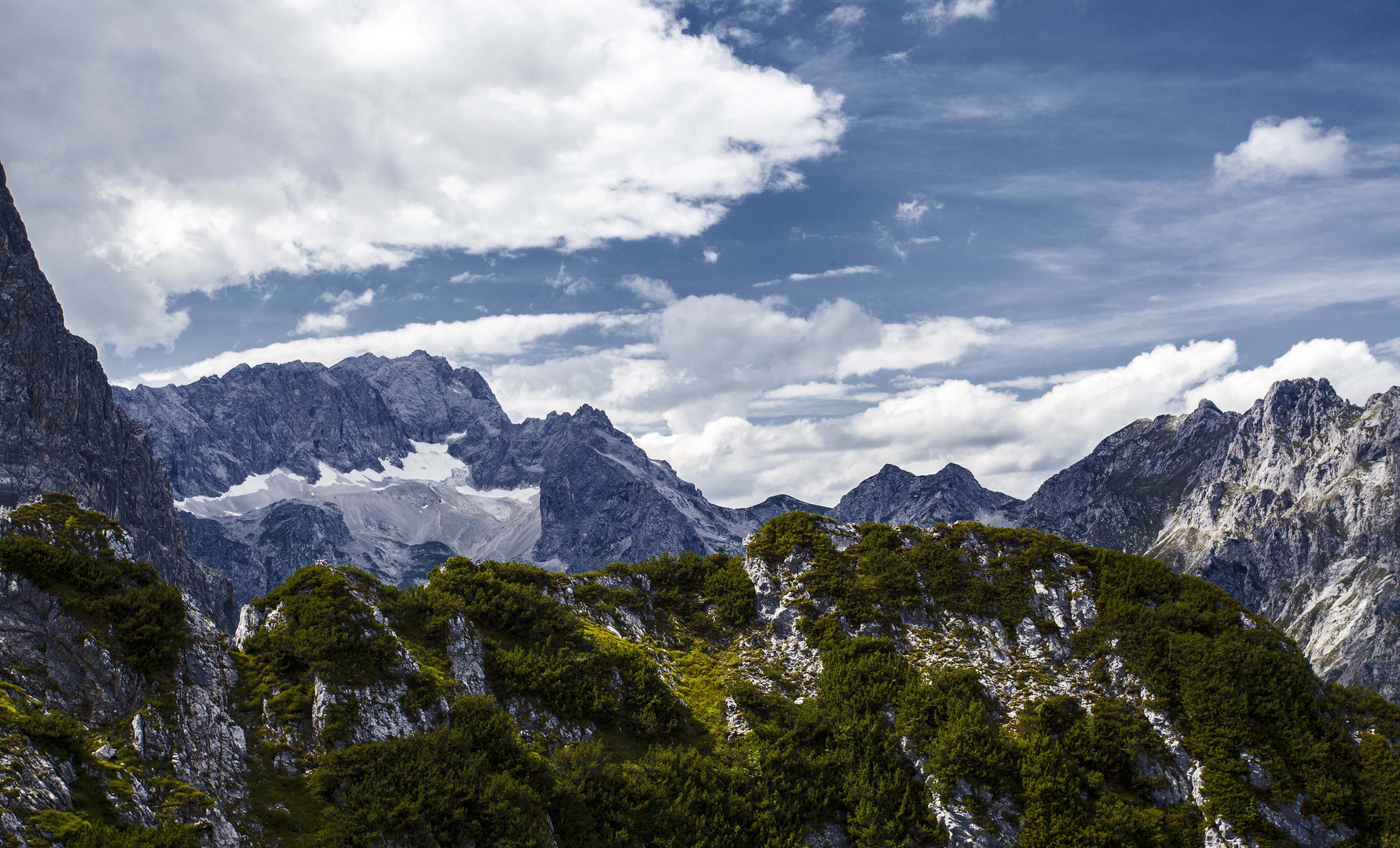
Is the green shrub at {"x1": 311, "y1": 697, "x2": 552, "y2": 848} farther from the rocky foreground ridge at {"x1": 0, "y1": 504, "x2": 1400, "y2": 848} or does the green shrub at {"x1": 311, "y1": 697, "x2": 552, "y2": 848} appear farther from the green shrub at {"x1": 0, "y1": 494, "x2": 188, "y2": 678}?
the green shrub at {"x1": 0, "y1": 494, "x2": 188, "y2": 678}

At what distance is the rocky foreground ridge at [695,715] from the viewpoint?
33406 mm

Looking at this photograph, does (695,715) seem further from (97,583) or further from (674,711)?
(97,583)

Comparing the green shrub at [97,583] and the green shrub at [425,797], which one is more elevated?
the green shrub at [97,583]

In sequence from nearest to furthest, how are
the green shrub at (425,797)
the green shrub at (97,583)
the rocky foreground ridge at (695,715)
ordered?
the green shrub at (425,797) → the rocky foreground ridge at (695,715) → the green shrub at (97,583)

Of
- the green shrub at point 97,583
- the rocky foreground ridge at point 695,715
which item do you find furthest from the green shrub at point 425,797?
the green shrub at point 97,583

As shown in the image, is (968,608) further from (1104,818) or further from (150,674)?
(150,674)

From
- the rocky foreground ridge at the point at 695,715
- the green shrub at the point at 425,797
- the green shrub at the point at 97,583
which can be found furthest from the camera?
the green shrub at the point at 97,583

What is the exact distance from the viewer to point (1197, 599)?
178 ft

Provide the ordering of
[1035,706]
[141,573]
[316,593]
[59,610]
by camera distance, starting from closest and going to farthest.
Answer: [59,610] < [141,573] < [316,593] < [1035,706]

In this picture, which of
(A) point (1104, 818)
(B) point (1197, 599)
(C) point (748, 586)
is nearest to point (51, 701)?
(C) point (748, 586)

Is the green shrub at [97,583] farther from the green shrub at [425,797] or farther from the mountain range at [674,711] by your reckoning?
the green shrub at [425,797]

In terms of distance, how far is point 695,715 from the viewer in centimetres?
5147

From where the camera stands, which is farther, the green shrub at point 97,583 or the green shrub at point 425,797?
the green shrub at point 97,583

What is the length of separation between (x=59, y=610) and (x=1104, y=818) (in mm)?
52235
